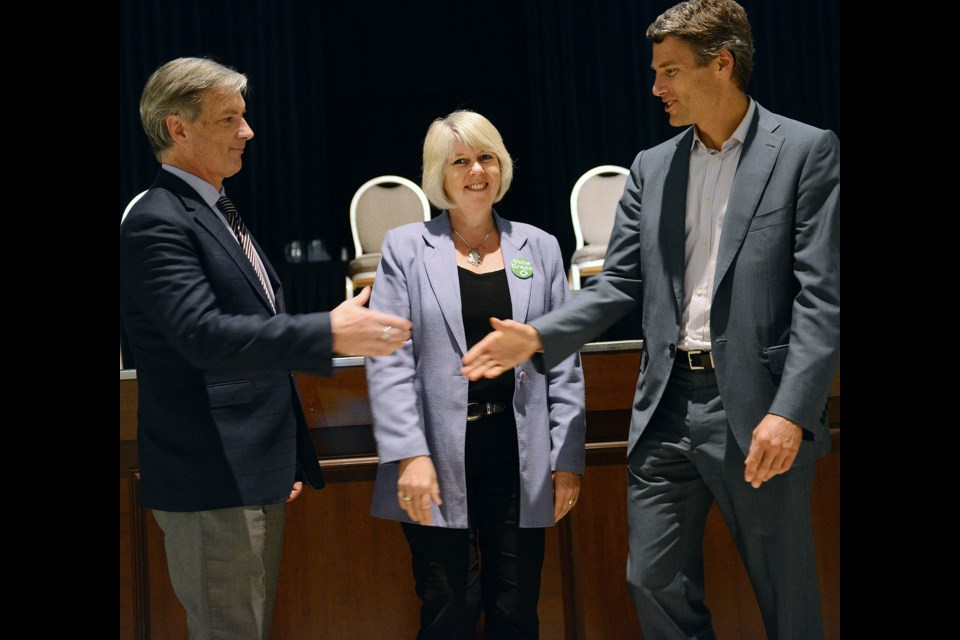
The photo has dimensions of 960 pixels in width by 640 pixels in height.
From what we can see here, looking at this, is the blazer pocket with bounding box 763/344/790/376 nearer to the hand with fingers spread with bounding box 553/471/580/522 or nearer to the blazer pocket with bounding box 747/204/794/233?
the blazer pocket with bounding box 747/204/794/233

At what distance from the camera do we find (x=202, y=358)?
1.76m

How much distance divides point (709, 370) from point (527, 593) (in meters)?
0.66

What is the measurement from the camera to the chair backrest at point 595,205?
5633 mm

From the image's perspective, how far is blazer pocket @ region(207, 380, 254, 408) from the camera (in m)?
1.82

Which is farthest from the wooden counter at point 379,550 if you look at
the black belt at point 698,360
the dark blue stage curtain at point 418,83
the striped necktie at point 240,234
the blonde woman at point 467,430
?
the dark blue stage curtain at point 418,83

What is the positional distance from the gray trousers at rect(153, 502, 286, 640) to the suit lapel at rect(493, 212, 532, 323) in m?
0.73

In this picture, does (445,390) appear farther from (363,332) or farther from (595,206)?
(595,206)

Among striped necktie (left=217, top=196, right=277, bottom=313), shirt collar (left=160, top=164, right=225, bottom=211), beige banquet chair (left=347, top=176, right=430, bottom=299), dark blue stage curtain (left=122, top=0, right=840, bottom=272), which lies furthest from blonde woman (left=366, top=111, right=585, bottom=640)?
dark blue stage curtain (left=122, top=0, right=840, bottom=272)

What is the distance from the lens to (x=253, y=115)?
667cm

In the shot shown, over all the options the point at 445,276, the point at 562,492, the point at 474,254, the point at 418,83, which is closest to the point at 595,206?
the point at 418,83

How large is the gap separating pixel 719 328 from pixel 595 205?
3.90 meters

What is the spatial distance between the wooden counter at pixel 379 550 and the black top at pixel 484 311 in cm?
39

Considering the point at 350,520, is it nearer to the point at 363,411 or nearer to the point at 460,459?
the point at 363,411

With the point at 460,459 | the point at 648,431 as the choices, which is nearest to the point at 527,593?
the point at 460,459
